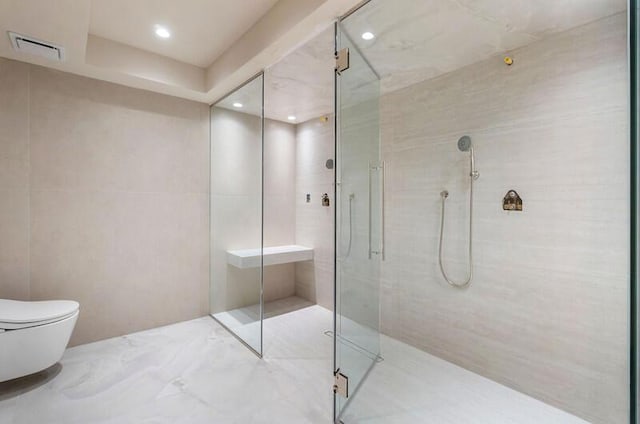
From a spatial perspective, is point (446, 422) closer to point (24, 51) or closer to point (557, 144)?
point (557, 144)

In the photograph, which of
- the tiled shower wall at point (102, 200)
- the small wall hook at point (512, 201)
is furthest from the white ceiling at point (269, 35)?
the small wall hook at point (512, 201)

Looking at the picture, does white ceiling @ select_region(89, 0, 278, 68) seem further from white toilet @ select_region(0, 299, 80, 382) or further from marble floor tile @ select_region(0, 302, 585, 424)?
marble floor tile @ select_region(0, 302, 585, 424)

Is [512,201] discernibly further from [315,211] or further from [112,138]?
[112,138]

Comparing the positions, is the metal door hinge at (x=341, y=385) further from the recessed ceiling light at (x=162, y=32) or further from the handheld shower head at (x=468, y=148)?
the recessed ceiling light at (x=162, y=32)

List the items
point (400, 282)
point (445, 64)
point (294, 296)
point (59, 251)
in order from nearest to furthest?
point (445, 64) → point (59, 251) → point (400, 282) → point (294, 296)

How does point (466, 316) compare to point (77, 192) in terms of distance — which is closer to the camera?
point (466, 316)

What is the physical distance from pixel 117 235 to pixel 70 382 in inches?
48.8

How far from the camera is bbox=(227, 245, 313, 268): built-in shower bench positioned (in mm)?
2912

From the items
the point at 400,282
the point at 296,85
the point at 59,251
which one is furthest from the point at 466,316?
the point at 59,251

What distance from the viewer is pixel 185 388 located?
2141 millimetres

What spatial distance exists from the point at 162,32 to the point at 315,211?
236 centimetres

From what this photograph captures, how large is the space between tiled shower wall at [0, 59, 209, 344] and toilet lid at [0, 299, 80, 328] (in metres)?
0.35

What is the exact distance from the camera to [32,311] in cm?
215

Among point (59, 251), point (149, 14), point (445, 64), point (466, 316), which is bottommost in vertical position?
point (466, 316)
